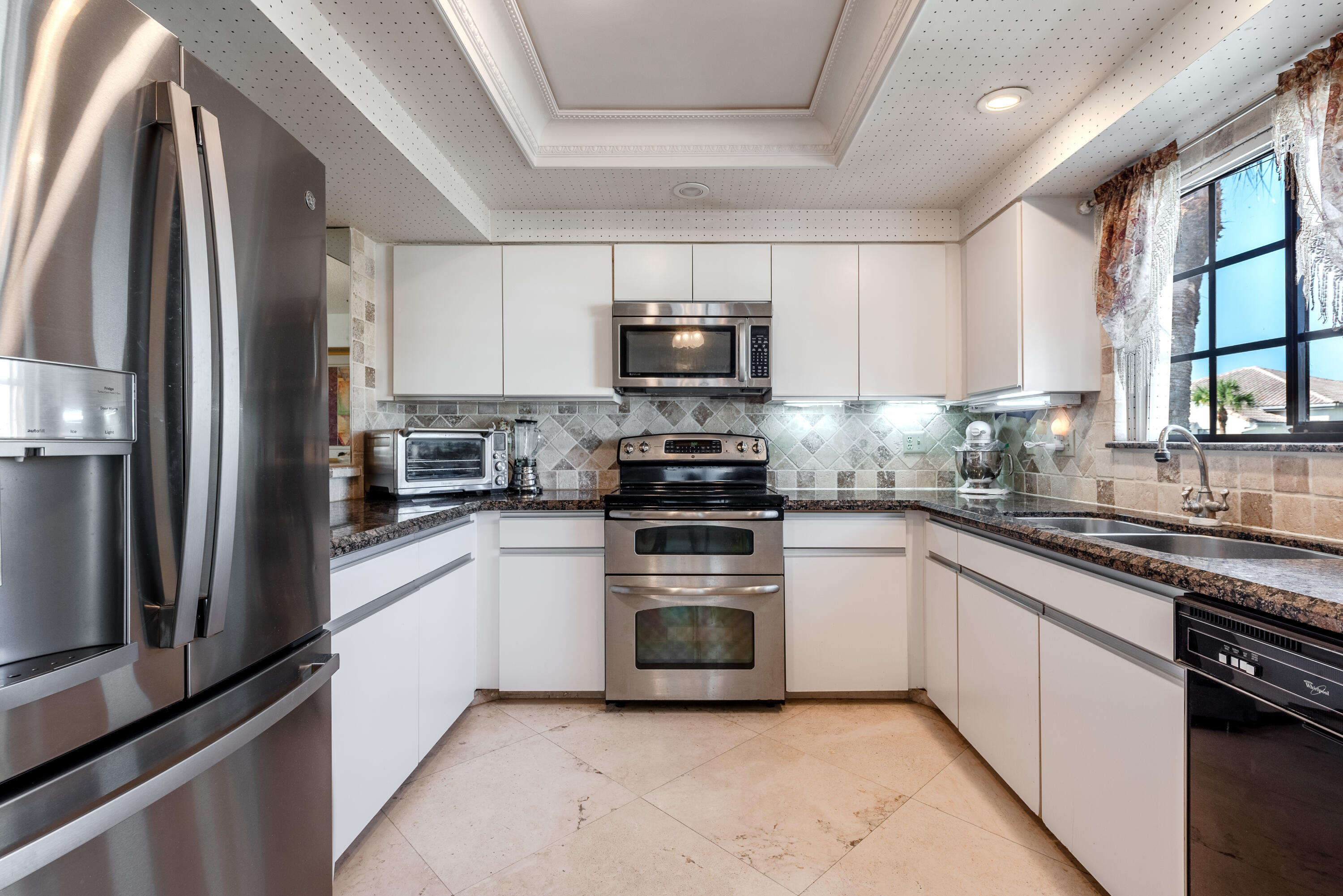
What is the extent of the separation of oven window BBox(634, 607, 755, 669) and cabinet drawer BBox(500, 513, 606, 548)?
1.26 feet

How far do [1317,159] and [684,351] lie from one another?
2.01 meters

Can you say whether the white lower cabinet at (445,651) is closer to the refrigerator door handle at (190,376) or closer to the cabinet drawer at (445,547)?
the cabinet drawer at (445,547)

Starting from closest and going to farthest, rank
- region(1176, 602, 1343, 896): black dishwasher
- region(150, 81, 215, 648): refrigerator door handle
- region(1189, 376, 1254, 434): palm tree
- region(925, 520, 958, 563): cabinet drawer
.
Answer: region(150, 81, 215, 648): refrigerator door handle
region(1176, 602, 1343, 896): black dishwasher
region(1189, 376, 1254, 434): palm tree
region(925, 520, 958, 563): cabinet drawer

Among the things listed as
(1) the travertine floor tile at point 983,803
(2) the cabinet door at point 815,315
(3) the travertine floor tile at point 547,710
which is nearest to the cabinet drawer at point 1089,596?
(1) the travertine floor tile at point 983,803

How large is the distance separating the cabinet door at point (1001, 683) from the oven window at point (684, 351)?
1.34m

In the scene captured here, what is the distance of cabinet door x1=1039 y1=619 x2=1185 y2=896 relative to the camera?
47.6 inches

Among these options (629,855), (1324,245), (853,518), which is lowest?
(629,855)

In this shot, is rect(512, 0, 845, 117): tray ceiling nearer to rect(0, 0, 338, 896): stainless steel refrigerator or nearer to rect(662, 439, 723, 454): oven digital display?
rect(0, 0, 338, 896): stainless steel refrigerator

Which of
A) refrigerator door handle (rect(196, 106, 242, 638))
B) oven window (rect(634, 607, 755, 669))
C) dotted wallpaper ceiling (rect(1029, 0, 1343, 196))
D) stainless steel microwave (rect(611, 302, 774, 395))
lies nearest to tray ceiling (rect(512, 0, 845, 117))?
stainless steel microwave (rect(611, 302, 774, 395))

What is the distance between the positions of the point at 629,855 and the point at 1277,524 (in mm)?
1967

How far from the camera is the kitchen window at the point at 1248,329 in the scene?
1622mm

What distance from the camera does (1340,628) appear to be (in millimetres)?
875

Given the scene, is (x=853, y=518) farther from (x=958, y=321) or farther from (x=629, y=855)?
(x=629, y=855)

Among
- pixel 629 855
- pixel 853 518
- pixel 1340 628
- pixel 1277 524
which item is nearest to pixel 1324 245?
pixel 1277 524
